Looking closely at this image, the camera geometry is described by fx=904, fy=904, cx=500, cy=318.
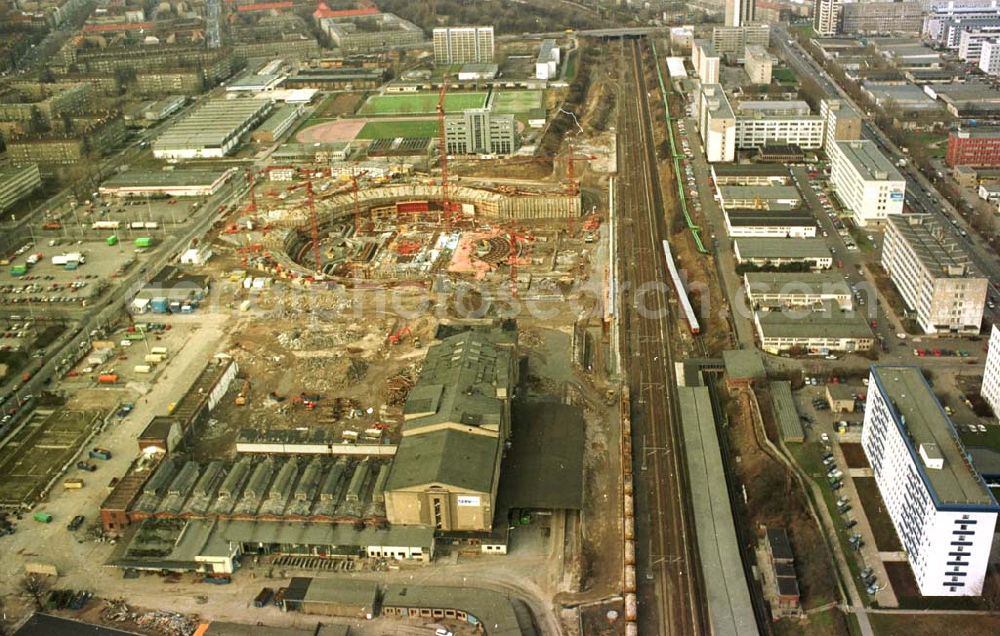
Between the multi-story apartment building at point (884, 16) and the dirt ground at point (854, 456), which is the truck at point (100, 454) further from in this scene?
the multi-story apartment building at point (884, 16)

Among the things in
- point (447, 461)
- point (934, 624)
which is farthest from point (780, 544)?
point (447, 461)

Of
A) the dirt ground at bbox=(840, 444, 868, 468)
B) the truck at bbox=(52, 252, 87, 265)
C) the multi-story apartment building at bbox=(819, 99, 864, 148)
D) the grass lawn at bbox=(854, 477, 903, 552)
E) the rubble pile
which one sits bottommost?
the rubble pile

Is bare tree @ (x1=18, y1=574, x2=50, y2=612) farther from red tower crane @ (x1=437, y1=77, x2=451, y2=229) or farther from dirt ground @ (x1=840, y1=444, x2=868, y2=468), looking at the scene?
red tower crane @ (x1=437, y1=77, x2=451, y2=229)

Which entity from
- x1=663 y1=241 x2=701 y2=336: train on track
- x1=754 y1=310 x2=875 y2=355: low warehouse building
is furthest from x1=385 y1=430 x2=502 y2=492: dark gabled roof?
x1=754 y1=310 x2=875 y2=355: low warehouse building

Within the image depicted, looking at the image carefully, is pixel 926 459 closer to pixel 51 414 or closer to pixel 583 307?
pixel 583 307

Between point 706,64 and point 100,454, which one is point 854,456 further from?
point 706,64

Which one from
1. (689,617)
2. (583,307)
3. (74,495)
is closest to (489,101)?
(583,307)

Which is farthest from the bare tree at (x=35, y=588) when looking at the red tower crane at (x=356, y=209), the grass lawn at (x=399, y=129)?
the grass lawn at (x=399, y=129)
